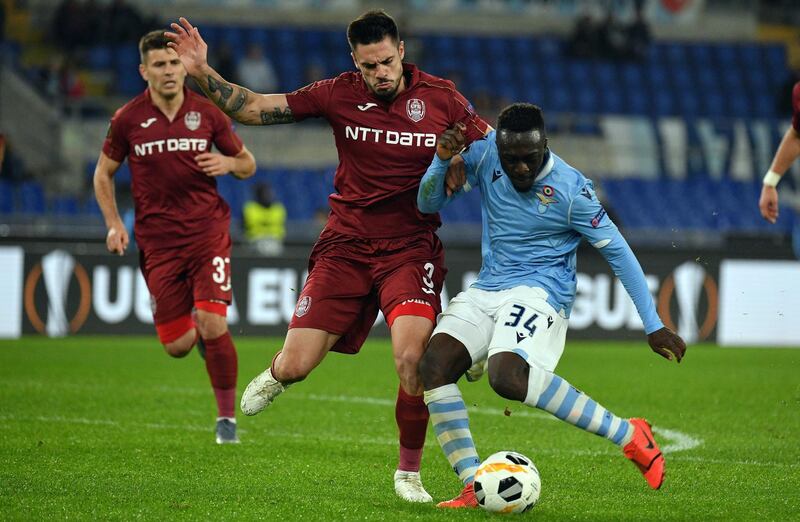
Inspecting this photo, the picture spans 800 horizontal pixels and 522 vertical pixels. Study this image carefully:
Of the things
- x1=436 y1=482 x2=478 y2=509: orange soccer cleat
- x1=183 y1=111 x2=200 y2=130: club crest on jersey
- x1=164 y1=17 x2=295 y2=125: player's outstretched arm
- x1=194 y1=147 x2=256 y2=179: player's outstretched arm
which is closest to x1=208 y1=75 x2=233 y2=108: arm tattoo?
x1=164 y1=17 x2=295 y2=125: player's outstretched arm

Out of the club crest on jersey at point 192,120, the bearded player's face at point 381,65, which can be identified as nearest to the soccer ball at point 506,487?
the bearded player's face at point 381,65

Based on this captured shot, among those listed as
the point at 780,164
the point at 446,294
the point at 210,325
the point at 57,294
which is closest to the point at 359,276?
the point at 210,325

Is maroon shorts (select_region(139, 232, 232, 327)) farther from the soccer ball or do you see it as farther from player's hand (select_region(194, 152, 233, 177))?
the soccer ball

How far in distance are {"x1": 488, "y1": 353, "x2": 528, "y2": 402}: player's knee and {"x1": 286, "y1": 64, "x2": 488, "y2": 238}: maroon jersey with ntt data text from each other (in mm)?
1053

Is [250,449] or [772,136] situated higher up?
[772,136]

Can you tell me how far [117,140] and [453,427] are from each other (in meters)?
3.58

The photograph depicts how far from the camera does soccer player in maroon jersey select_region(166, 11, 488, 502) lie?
6266mm

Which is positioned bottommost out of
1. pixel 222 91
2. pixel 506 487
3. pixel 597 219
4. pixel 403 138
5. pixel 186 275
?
pixel 506 487

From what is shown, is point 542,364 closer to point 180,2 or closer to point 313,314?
point 313,314

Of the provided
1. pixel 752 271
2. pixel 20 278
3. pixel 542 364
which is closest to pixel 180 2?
pixel 20 278

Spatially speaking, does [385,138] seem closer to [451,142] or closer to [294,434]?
[451,142]

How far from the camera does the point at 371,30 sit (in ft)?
20.3

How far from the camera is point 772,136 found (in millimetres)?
23188

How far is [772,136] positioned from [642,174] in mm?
2600
